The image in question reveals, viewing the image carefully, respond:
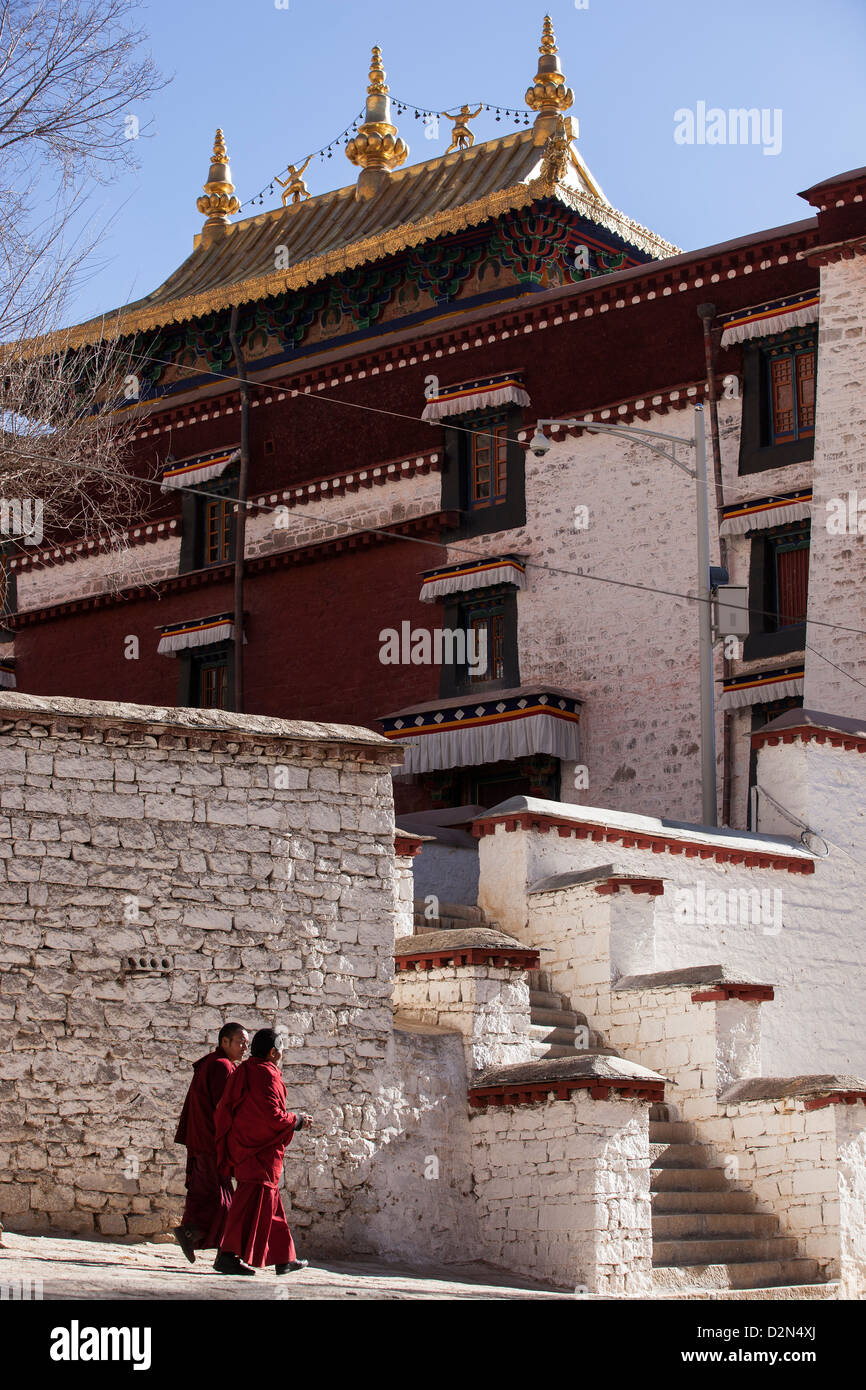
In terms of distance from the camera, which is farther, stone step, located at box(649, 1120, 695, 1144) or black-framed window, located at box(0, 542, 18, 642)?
black-framed window, located at box(0, 542, 18, 642)

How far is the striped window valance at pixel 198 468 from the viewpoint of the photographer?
25609mm

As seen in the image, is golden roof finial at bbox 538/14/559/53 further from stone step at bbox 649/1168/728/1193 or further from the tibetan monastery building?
stone step at bbox 649/1168/728/1193

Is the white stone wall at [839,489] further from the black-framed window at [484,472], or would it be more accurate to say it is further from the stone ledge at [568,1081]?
the stone ledge at [568,1081]

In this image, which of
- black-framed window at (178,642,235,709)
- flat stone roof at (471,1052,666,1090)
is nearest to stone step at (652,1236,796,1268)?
flat stone roof at (471,1052,666,1090)

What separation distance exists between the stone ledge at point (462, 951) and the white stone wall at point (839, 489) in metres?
8.86

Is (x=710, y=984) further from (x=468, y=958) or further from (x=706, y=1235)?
(x=468, y=958)

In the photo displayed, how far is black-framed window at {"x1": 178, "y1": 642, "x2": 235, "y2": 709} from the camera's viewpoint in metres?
25.2

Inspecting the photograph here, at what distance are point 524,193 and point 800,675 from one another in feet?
26.6

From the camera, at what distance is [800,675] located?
66.4 feet

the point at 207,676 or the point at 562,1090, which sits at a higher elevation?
the point at 207,676

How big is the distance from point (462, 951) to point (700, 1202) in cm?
230

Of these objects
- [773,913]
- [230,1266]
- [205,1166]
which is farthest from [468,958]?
[773,913]

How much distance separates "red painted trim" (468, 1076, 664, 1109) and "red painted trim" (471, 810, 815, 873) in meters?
2.66

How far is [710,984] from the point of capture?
12.5 meters
